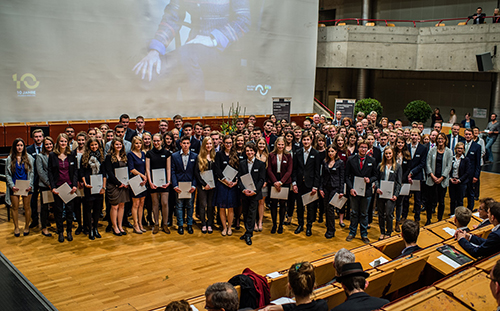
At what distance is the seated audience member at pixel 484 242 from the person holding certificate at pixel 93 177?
4.88m

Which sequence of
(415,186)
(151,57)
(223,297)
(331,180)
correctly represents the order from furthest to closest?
(151,57), (415,186), (331,180), (223,297)

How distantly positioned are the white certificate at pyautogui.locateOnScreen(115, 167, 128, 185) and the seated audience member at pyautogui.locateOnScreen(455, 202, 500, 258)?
461cm

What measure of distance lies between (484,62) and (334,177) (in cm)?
1163

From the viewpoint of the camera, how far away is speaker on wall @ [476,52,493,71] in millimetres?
15028

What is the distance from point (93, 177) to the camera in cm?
632

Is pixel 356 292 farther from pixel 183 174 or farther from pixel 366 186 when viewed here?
pixel 183 174

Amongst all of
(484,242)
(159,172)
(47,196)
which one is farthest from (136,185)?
(484,242)

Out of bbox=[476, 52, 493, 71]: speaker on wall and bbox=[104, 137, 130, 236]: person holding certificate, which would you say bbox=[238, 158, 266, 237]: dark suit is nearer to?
bbox=[104, 137, 130, 236]: person holding certificate

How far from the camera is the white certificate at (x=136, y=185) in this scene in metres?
6.51

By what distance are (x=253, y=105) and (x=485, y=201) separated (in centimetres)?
1101

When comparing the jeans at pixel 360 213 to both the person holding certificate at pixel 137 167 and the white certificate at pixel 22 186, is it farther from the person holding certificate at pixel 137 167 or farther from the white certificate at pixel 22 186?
the white certificate at pixel 22 186

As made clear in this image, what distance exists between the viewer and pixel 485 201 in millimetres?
4910

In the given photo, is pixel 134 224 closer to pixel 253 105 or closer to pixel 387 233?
pixel 387 233

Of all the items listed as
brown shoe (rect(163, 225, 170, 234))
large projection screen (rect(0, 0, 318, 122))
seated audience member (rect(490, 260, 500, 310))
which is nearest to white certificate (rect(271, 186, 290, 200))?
brown shoe (rect(163, 225, 170, 234))
